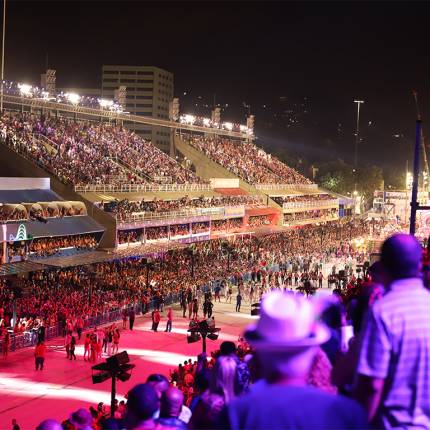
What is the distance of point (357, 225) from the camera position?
72125 mm

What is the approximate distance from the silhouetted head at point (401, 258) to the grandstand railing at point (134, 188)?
3421 cm

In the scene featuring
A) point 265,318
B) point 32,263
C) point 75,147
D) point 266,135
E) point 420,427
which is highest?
point 266,135

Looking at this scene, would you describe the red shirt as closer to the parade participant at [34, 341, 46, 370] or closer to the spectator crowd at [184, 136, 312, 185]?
the parade participant at [34, 341, 46, 370]

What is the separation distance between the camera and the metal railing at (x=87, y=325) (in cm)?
2059

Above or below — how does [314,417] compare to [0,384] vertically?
above

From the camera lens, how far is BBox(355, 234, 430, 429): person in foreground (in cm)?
308

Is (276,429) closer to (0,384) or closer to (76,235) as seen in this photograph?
(0,384)

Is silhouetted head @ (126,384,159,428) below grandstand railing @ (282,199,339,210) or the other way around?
below

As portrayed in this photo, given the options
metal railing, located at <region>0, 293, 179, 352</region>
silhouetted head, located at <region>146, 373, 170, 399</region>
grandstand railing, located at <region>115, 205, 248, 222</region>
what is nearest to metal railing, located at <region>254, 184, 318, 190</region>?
grandstand railing, located at <region>115, 205, 248, 222</region>

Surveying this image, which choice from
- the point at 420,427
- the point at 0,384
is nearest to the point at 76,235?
the point at 0,384

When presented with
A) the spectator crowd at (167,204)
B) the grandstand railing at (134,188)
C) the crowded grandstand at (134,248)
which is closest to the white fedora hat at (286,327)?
the crowded grandstand at (134,248)

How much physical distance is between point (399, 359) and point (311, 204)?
224 ft

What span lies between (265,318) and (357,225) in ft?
233

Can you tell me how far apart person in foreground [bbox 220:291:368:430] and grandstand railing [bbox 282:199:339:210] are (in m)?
59.7
